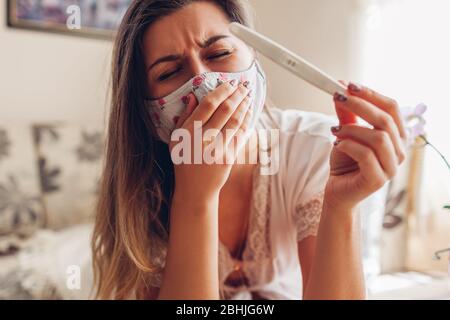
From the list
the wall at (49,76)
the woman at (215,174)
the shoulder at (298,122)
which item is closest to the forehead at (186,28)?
the woman at (215,174)

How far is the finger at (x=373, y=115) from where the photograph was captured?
0.35m

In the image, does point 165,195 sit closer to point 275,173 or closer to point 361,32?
point 275,173

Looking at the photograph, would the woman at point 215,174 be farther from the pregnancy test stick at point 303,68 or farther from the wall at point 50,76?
the wall at point 50,76

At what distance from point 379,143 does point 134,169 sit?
1.03 feet

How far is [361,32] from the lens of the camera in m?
0.55

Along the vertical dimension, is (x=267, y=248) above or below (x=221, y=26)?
below

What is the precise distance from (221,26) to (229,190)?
245mm

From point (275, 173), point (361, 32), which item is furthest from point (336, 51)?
point (275, 173)

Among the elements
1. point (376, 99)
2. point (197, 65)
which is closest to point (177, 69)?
point (197, 65)

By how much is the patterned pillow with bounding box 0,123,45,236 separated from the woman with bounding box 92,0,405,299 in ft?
2.41

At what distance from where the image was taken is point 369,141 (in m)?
0.36
